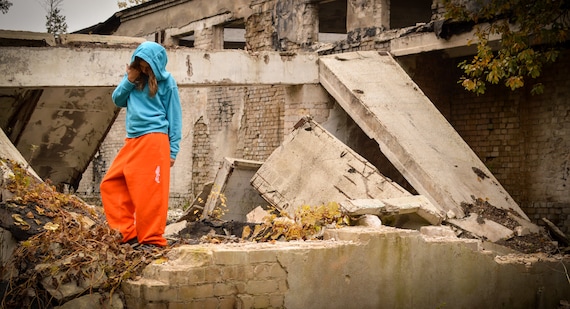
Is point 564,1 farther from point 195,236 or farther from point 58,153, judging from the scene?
point 58,153

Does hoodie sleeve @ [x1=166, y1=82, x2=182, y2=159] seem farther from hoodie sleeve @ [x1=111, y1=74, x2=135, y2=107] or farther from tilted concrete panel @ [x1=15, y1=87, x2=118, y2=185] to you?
tilted concrete panel @ [x1=15, y1=87, x2=118, y2=185]

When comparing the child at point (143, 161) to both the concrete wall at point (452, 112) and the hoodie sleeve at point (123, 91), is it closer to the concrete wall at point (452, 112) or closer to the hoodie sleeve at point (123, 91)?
the hoodie sleeve at point (123, 91)

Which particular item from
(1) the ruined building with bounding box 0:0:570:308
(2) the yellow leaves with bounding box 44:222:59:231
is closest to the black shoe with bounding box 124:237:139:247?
(1) the ruined building with bounding box 0:0:570:308

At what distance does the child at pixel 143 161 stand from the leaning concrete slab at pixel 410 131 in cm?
404

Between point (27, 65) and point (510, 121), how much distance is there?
709cm

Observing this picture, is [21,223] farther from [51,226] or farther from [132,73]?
[132,73]

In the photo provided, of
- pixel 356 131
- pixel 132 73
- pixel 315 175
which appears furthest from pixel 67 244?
pixel 356 131

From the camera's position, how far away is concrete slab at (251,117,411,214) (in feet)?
27.4

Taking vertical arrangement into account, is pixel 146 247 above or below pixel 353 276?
above

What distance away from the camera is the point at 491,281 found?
6.35 metres

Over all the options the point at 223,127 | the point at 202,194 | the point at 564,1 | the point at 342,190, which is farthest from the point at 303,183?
the point at 223,127

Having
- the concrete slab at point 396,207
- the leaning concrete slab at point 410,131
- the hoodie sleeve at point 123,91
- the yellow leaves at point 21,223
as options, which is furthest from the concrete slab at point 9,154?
the leaning concrete slab at point 410,131

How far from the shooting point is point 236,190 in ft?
30.7

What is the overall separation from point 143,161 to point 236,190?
14.3ft
